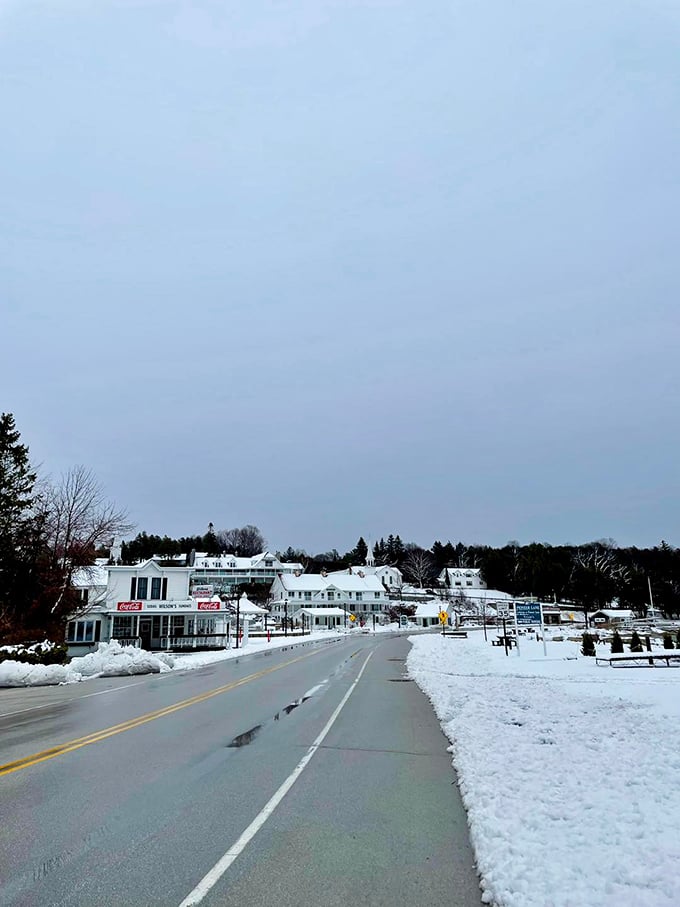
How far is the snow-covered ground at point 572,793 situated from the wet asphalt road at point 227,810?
0.35 metres

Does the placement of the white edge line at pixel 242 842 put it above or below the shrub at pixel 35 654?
above

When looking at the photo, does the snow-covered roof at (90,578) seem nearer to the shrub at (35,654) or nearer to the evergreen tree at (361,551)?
the shrub at (35,654)

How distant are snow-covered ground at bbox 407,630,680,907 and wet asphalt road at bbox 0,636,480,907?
0.35 metres

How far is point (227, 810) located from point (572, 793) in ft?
12.5

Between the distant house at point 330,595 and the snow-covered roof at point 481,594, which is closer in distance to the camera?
the distant house at point 330,595

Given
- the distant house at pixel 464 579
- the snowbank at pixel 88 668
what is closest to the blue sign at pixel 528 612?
the snowbank at pixel 88 668

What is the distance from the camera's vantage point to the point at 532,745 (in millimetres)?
9828

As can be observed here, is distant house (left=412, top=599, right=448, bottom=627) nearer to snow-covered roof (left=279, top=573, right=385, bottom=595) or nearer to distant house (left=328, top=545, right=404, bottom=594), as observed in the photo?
snow-covered roof (left=279, top=573, right=385, bottom=595)

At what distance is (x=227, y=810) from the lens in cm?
689

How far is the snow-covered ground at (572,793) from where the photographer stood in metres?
4.75

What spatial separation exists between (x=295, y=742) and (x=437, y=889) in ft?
21.3

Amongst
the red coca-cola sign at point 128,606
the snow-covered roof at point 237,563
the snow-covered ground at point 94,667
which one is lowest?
the snow-covered ground at point 94,667

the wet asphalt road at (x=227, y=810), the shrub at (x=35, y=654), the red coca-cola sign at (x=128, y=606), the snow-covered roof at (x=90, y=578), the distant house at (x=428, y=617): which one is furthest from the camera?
the distant house at (x=428, y=617)

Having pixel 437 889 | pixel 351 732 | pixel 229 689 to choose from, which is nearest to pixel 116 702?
pixel 229 689
